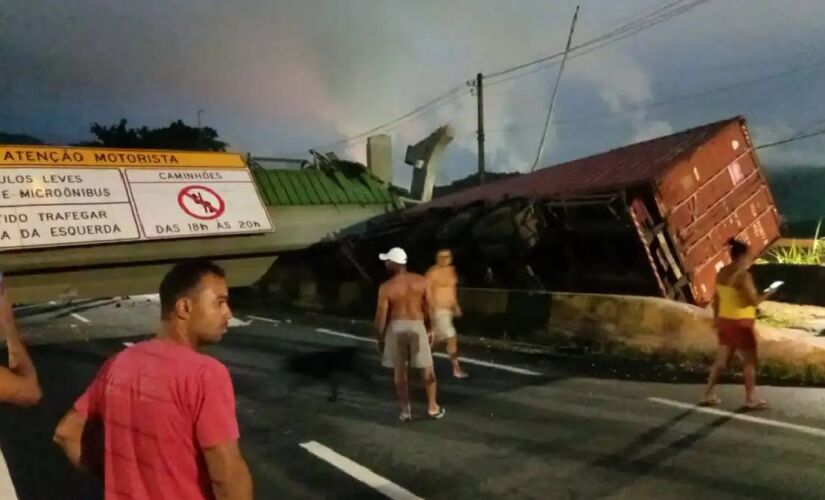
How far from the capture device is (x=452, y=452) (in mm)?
5773

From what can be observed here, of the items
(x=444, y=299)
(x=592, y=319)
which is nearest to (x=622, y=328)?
(x=592, y=319)

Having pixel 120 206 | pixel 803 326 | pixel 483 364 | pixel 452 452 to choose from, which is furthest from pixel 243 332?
pixel 803 326

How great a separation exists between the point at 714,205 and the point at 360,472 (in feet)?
26.5

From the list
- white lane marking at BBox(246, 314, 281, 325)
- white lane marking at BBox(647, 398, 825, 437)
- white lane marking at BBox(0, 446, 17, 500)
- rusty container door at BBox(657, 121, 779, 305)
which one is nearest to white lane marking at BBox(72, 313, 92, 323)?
white lane marking at BBox(246, 314, 281, 325)

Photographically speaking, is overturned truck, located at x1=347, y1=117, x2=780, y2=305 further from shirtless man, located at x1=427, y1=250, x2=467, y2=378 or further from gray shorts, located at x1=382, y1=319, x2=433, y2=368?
gray shorts, located at x1=382, y1=319, x2=433, y2=368

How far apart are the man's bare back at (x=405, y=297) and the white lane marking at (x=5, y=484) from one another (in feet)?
11.5

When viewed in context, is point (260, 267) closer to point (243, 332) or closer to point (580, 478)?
point (243, 332)

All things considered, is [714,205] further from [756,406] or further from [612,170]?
[756,406]

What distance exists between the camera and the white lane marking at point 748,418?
6031 millimetres

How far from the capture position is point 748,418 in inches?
255

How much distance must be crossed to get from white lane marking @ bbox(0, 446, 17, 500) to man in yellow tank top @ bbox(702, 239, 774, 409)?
20.9 ft

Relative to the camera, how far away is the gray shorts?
700 centimetres

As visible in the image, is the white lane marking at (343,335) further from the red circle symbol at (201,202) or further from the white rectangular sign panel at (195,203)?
the red circle symbol at (201,202)

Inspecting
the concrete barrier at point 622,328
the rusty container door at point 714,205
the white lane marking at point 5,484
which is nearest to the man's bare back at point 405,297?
the white lane marking at point 5,484
